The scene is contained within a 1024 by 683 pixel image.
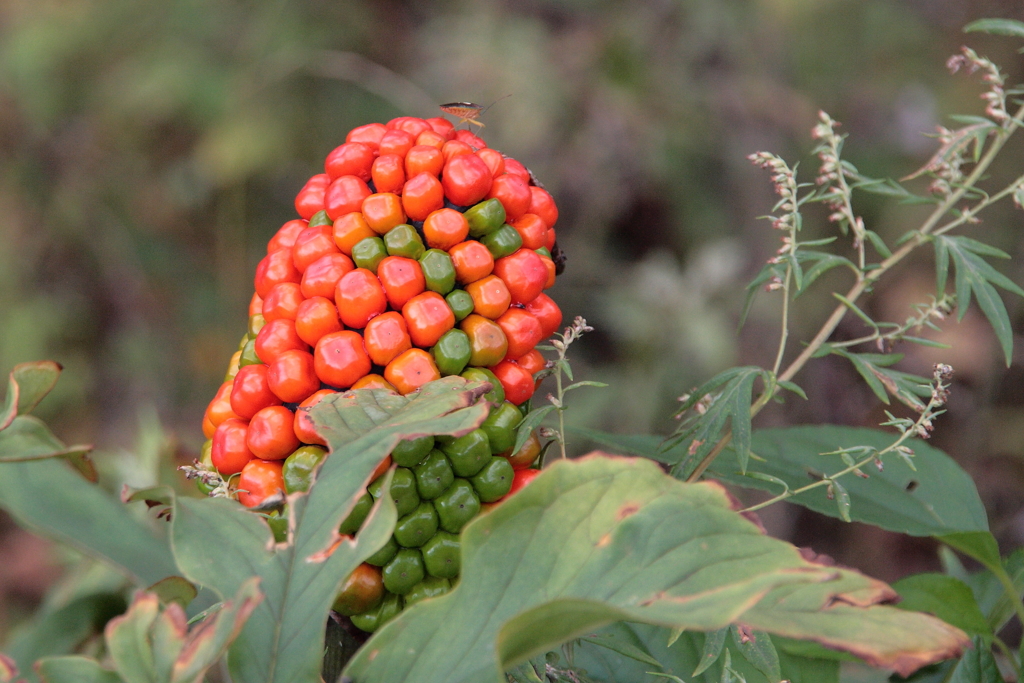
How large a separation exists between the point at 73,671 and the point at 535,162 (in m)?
2.72

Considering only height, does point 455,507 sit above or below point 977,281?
below

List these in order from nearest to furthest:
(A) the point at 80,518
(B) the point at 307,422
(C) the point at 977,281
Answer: (B) the point at 307,422 < (C) the point at 977,281 < (A) the point at 80,518

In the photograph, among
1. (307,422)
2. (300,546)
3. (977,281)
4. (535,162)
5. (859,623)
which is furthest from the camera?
(535,162)

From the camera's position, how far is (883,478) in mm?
1384

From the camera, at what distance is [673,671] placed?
109 centimetres

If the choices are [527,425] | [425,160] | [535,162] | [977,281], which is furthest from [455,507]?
[535,162]

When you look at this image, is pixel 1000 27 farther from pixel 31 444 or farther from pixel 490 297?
pixel 31 444

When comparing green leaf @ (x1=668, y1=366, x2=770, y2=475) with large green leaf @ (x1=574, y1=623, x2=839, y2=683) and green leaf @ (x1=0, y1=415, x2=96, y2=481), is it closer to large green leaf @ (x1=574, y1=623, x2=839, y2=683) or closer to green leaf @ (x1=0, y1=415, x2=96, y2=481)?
large green leaf @ (x1=574, y1=623, x2=839, y2=683)

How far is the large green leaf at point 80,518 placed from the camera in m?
1.21

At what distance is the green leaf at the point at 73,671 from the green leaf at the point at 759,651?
681mm

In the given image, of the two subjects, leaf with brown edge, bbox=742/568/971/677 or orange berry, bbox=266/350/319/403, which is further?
orange berry, bbox=266/350/319/403

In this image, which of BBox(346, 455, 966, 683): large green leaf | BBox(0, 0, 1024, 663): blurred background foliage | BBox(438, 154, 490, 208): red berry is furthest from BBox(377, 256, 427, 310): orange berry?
BBox(0, 0, 1024, 663): blurred background foliage

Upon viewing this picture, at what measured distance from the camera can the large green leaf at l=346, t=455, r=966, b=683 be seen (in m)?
0.69

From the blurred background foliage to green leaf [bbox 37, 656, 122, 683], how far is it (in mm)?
2234
